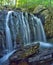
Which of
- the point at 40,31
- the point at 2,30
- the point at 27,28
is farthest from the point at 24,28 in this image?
the point at 2,30

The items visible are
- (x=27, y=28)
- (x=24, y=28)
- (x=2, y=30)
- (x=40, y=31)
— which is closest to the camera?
(x=2, y=30)

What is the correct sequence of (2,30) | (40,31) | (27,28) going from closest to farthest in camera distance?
(2,30) → (27,28) → (40,31)

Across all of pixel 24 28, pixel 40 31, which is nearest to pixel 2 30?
pixel 24 28

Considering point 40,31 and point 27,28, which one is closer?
point 27,28

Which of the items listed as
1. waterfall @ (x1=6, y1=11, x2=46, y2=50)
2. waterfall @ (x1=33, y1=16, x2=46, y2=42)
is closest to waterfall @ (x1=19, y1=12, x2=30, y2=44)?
waterfall @ (x1=6, y1=11, x2=46, y2=50)

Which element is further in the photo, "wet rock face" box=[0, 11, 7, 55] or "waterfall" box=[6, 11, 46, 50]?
"waterfall" box=[6, 11, 46, 50]

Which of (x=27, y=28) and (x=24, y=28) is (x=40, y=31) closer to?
(x=27, y=28)

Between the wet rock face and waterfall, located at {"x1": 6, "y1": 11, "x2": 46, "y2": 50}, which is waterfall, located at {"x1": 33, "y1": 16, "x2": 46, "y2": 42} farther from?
the wet rock face

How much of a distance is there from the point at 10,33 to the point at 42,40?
211 cm

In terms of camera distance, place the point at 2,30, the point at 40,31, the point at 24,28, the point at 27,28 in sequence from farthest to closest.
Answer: the point at 40,31, the point at 27,28, the point at 24,28, the point at 2,30

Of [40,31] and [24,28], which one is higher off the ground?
[24,28]

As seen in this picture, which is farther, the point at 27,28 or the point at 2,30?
the point at 27,28

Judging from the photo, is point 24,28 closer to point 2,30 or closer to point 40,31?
point 40,31

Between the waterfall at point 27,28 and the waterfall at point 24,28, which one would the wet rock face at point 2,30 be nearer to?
the waterfall at point 27,28
